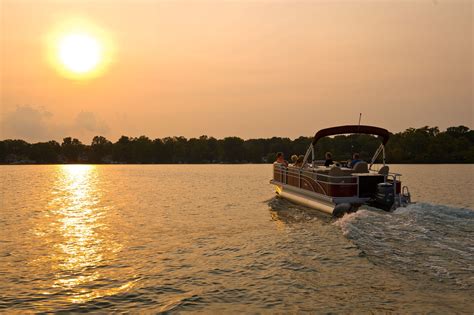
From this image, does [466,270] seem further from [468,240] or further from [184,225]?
[184,225]

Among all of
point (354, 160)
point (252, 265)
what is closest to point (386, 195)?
point (354, 160)

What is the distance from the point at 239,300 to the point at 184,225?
1076 cm

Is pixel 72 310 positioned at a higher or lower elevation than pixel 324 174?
lower

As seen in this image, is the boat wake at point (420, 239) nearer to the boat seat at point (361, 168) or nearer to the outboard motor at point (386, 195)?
the outboard motor at point (386, 195)

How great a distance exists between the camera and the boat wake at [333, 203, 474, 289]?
9.81 meters

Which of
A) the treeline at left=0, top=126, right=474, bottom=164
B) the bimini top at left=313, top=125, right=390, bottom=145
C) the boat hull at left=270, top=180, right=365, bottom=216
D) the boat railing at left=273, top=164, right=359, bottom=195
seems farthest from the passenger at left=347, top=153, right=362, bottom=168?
the treeline at left=0, top=126, right=474, bottom=164

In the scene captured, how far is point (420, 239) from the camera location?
1270cm

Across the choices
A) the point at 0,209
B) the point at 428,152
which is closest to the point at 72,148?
the point at 428,152

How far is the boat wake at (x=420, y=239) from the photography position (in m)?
9.81

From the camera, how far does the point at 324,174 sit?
19859 millimetres

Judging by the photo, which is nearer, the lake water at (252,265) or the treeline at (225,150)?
the lake water at (252,265)

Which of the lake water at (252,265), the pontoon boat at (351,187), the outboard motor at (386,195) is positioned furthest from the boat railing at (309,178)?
the lake water at (252,265)

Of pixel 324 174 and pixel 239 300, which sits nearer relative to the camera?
pixel 239 300

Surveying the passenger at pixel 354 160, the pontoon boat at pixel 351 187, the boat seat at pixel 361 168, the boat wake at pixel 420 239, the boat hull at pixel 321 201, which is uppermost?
the passenger at pixel 354 160
